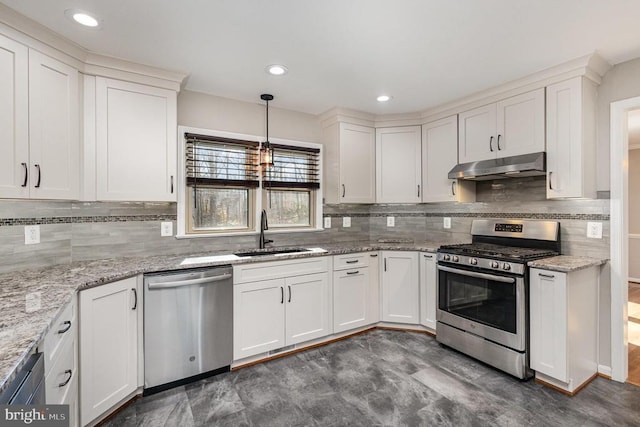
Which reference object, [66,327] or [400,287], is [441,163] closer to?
[400,287]

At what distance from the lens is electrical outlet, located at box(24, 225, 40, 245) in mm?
2158

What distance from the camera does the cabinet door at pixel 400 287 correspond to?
339 cm

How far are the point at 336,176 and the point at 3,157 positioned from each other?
270cm

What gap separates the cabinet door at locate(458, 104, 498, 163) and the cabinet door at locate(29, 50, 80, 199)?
335 centimetres

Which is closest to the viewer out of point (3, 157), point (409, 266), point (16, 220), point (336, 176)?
point (3, 157)

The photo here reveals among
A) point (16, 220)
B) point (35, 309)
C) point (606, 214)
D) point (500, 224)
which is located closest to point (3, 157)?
point (16, 220)

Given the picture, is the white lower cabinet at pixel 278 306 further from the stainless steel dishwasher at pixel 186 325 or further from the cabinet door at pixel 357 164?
the cabinet door at pixel 357 164

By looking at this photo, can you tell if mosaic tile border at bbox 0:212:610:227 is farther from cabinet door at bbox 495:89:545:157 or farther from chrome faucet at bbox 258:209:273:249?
chrome faucet at bbox 258:209:273:249

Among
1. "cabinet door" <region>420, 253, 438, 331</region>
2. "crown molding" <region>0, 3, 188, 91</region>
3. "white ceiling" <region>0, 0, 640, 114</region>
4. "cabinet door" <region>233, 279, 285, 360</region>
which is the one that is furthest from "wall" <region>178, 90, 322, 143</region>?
"cabinet door" <region>420, 253, 438, 331</region>

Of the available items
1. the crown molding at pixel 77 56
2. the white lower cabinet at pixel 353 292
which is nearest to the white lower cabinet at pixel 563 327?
the white lower cabinet at pixel 353 292

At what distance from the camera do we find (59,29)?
198 centimetres

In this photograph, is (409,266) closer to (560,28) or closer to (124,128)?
(560,28)

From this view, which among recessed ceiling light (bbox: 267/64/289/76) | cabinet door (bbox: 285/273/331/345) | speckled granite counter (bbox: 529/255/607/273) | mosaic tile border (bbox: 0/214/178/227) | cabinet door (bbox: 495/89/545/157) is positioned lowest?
cabinet door (bbox: 285/273/331/345)

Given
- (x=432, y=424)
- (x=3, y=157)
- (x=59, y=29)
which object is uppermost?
(x=59, y=29)
